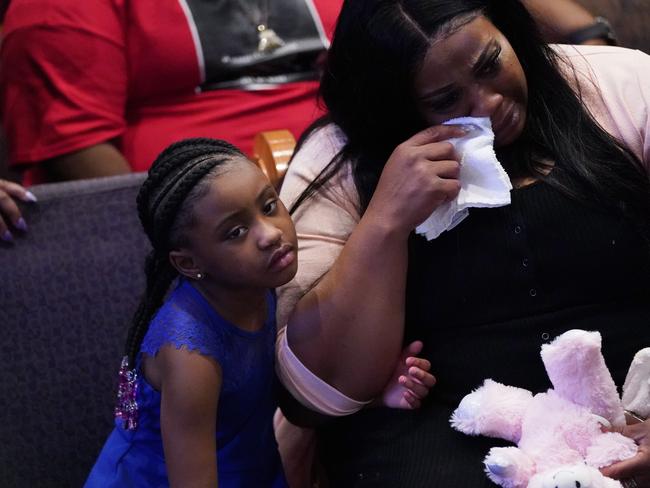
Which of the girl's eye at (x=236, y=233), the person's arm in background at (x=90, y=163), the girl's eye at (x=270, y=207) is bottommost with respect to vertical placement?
the person's arm in background at (x=90, y=163)

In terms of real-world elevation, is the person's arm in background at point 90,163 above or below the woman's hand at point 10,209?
below

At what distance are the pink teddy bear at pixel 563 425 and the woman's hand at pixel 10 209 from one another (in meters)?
0.79

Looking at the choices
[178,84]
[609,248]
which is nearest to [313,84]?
[178,84]

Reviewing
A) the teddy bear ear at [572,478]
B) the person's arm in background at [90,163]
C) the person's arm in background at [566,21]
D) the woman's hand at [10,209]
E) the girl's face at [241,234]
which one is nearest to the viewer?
the teddy bear ear at [572,478]

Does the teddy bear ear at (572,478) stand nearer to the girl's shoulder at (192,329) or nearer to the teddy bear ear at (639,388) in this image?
the teddy bear ear at (639,388)

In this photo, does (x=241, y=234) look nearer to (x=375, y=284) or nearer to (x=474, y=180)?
(x=375, y=284)

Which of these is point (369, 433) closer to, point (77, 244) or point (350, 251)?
point (350, 251)

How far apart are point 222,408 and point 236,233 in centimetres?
25

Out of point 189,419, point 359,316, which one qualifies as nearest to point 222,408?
point 189,419

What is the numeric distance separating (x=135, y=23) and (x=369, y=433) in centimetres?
98

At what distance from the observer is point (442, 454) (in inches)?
42.4

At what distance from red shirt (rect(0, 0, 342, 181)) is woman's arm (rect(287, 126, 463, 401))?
0.69 m

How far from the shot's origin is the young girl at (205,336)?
1.04 metres

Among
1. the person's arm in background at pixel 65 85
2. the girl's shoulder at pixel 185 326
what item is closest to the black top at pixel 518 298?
the girl's shoulder at pixel 185 326
